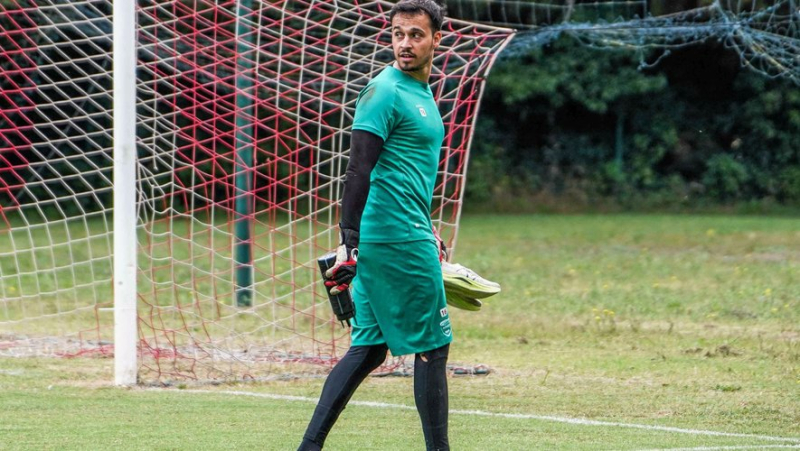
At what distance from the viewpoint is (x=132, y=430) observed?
6.01 meters

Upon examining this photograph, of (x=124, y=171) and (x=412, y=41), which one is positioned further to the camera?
(x=124, y=171)

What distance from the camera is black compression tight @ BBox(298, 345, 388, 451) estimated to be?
4.93 m

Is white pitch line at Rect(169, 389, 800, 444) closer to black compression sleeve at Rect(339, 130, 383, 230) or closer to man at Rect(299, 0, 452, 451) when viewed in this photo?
man at Rect(299, 0, 452, 451)

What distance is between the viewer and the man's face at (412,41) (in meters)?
4.84

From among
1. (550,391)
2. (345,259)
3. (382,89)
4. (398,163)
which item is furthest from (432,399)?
(550,391)

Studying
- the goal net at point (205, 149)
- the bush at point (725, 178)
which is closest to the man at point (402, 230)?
the goal net at point (205, 149)

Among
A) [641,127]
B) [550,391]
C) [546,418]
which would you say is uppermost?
[546,418]

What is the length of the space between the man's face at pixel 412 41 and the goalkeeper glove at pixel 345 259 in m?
0.72

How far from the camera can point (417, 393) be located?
16.2 ft

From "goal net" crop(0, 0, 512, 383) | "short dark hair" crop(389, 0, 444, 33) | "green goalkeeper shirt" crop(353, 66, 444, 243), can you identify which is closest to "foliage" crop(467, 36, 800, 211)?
"goal net" crop(0, 0, 512, 383)

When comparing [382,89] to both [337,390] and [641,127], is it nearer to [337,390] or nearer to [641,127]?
[337,390]

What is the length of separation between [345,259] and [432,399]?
2.27ft

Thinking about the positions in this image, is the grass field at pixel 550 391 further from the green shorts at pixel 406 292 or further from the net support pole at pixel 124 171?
the green shorts at pixel 406 292

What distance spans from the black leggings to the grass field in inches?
30.8
